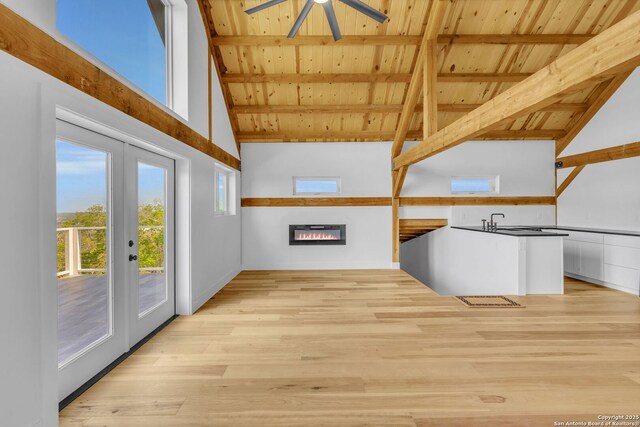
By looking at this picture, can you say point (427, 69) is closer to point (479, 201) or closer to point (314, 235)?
point (479, 201)

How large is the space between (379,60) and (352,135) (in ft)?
5.14

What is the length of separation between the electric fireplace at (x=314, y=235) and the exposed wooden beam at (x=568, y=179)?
4374mm

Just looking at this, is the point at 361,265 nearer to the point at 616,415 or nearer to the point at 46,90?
the point at 616,415

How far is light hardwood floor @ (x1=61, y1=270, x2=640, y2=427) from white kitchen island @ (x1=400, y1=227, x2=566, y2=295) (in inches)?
17.6

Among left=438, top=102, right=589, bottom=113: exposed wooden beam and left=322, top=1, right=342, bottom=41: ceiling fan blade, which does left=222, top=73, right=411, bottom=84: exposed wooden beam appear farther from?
left=322, top=1, right=342, bottom=41: ceiling fan blade

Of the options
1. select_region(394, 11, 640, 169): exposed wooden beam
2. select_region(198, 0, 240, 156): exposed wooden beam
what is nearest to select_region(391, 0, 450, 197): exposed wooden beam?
select_region(394, 11, 640, 169): exposed wooden beam

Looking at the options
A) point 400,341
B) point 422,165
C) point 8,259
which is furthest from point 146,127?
point 422,165

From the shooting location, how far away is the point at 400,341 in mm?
2832

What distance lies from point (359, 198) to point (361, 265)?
1338 millimetres

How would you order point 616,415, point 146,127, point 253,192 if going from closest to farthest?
1. point 616,415
2. point 146,127
3. point 253,192

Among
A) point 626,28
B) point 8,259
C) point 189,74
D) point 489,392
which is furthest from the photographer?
point 189,74

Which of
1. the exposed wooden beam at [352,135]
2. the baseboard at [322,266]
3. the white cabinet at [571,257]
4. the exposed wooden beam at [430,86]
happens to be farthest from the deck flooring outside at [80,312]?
the white cabinet at [571,257]

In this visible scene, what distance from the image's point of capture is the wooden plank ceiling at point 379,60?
164 inches

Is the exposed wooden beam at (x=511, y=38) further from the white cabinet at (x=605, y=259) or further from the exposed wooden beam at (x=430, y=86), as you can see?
the white cabinet at (x=605, y=259)
